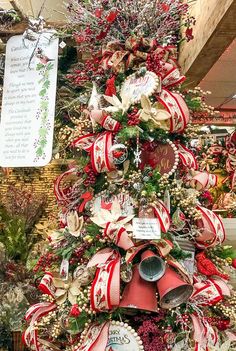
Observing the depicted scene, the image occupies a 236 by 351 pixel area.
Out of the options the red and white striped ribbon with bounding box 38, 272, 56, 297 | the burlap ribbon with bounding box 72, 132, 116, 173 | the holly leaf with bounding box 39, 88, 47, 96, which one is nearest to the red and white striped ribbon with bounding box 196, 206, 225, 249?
the burlap ribbon with bounding box 72, 132, 116, 173

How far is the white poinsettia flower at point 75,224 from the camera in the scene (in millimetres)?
2146

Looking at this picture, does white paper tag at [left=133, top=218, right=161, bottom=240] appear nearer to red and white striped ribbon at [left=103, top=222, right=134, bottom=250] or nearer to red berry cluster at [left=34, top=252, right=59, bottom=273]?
red and white striped ribbon at [left=103, top=222, right=134, bottom=250]

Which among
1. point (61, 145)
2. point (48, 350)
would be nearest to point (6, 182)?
point (61, 145)

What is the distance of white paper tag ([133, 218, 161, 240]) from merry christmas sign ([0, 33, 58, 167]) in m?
0.59

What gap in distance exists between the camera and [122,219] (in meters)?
1.98

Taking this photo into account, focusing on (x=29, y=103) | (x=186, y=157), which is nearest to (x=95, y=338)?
(x=186, y=157)

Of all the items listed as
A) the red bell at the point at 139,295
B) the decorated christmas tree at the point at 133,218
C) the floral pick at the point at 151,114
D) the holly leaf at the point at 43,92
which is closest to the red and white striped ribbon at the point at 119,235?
the decorated christmas tree at the point at 133,218

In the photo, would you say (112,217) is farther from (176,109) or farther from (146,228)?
(176,109)

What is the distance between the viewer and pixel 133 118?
2.07 meters

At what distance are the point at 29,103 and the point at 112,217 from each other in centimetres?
78

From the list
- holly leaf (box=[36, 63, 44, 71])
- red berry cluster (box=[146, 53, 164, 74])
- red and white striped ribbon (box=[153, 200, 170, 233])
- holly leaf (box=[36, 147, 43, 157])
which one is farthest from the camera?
holly leaf (box=[36, 63, 44, 71])

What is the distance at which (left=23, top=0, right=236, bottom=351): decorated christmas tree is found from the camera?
1924mm

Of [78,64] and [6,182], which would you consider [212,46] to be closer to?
[78,64]

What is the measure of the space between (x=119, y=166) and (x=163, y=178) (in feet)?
0.66
